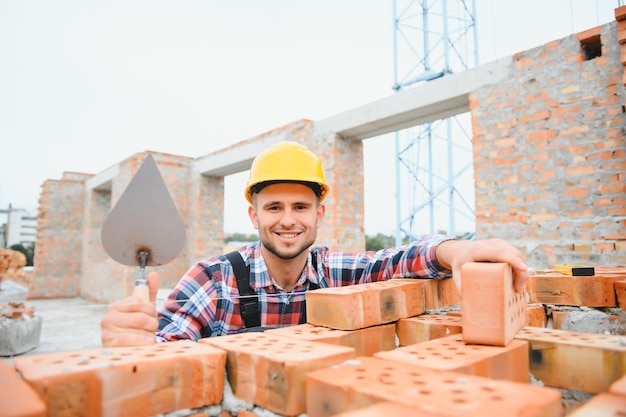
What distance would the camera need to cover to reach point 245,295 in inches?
92.9

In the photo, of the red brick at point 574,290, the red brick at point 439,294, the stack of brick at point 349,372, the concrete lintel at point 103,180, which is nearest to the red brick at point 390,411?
the stack of brick at point 349,372

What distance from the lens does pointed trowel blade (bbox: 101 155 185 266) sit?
76.2 inches

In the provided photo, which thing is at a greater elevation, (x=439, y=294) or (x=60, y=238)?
(x=60, y=238)

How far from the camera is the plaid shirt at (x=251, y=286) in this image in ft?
7.20

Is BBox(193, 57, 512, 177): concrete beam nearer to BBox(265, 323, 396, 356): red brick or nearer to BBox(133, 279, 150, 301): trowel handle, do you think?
BBox(265, 323, 396, 356): red brick

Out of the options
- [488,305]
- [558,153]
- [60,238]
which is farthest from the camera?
[60,238]

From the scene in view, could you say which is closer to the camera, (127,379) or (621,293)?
(127,379)

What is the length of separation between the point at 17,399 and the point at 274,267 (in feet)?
5.78

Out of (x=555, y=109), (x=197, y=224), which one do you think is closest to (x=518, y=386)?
(x=555, y=109)

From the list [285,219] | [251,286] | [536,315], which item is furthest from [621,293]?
[251,286]

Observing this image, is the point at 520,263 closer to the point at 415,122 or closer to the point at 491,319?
the point at 491,319

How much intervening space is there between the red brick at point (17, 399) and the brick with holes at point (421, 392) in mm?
564

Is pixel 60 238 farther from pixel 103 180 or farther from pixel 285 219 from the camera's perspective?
pixel 285 219

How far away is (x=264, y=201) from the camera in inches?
95.9
